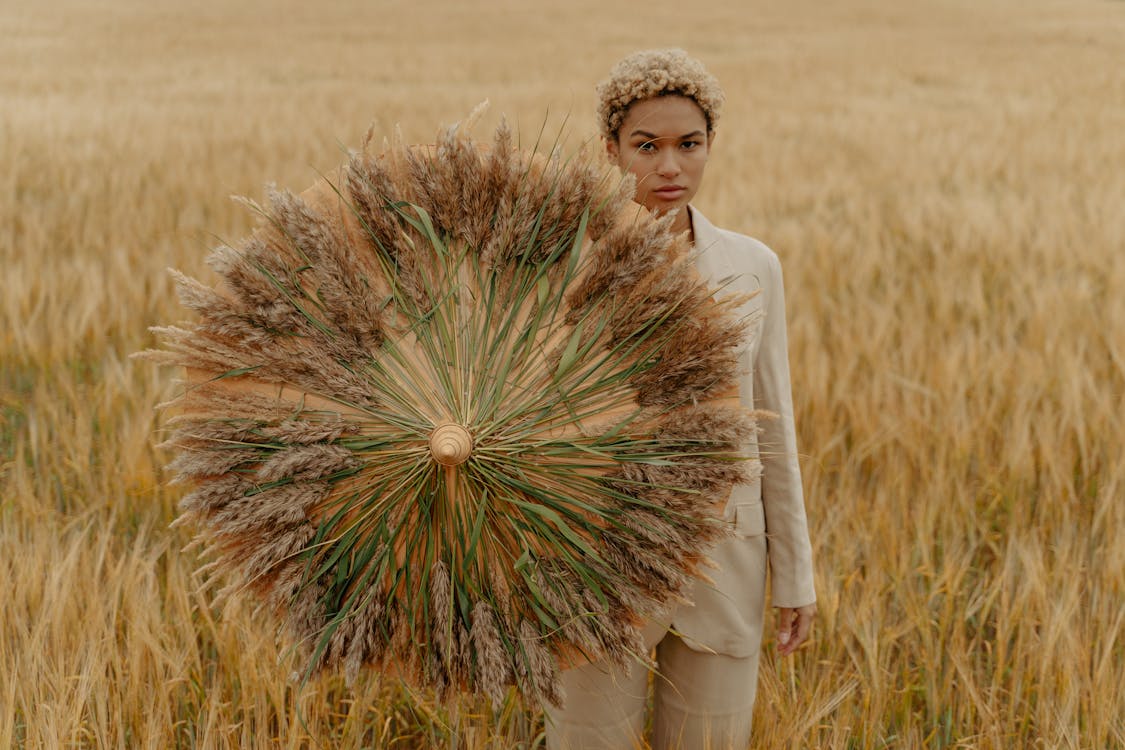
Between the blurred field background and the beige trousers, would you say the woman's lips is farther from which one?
the beige trousers

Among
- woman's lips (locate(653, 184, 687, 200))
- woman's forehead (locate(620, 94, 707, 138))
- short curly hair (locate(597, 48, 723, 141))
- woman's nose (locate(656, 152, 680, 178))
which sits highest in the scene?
short curly hair (locate(597, 48, 723, 141))

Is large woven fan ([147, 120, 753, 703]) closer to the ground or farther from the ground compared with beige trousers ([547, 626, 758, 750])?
farther from the ground

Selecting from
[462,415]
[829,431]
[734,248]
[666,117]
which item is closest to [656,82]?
[666,117]

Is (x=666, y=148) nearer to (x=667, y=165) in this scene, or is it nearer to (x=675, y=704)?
(x=667, y=165)

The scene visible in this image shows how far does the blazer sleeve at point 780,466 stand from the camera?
3.80 feet

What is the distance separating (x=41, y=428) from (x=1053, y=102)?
851cm

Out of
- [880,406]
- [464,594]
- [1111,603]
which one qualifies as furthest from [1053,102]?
[464,594]

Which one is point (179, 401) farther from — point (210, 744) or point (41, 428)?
point (41, 428)

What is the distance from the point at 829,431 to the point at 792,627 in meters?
1.05

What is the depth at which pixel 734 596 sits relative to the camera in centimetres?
119

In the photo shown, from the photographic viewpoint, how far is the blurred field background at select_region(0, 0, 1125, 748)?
1.40 metres

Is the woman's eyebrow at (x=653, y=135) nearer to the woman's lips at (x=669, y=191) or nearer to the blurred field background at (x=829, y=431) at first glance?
the woman's lips at (x=669, y=191)

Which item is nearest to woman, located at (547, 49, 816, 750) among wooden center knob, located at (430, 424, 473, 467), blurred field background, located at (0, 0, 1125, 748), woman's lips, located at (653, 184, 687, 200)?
woman's lips, located at (653, 184, 687, 200)

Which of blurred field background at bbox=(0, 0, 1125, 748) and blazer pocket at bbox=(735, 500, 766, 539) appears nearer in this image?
blazer pocket at bbox=(735, 500, 766, 539)
